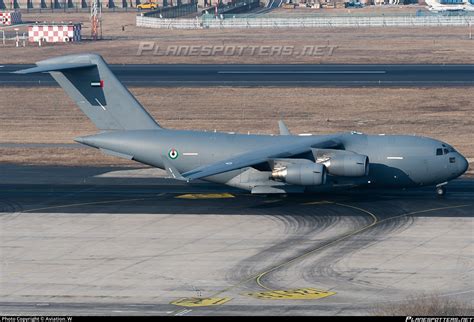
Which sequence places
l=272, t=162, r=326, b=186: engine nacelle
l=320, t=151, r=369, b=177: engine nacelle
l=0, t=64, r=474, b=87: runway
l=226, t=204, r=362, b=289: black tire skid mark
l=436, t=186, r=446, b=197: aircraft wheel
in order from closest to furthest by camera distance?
l=226, t=204, r=362, b=289: black tire skid mark, l=272, t=162, r=326, b=186: engine nacelle, l=320, t=151, r=369, b=177: engine nacelle, l=436, t=186, r=446, b=197: aircraft wheel, l=0, t=64, r=474, b=87: runway

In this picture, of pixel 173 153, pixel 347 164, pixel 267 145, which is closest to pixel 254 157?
pixel 267 145

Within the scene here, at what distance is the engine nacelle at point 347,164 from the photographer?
47062 millimetres

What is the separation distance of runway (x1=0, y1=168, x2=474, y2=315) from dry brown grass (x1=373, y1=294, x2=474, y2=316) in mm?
652

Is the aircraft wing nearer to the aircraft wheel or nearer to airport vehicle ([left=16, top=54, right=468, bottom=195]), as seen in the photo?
airport vehicle ([left=16, top=54, right=468, bottom=195])

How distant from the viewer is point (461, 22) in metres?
140

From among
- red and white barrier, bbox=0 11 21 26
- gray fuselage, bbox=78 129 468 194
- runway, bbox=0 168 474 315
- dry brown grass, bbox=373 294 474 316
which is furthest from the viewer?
red and white barrier, bbox=0 11 21 26

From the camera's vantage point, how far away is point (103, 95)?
5081 centimetres

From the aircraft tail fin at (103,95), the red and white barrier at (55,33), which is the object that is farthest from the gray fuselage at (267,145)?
the red and white barrier at (55,33)

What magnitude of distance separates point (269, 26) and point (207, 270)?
107530 millimetres

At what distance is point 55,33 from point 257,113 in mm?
54878

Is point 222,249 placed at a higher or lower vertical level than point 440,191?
lower

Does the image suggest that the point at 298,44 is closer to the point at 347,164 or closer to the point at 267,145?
the point at 267,145

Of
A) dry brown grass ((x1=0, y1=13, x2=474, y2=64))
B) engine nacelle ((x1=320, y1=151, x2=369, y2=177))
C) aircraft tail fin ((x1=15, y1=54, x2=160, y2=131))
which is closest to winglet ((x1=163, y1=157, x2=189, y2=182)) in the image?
aircraft tail fin ((x1=15, y1=54, x2=160, y2=131))

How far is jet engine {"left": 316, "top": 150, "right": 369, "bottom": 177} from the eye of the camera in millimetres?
47062
